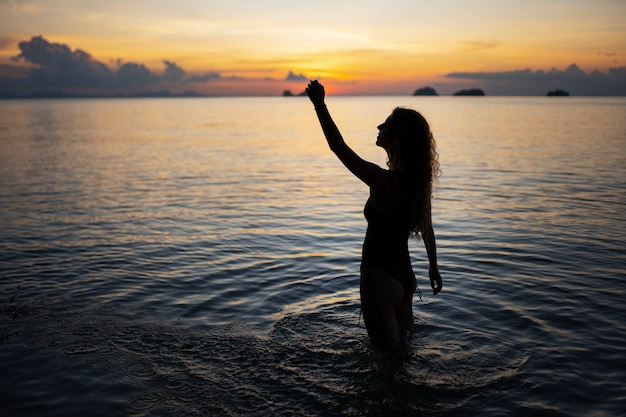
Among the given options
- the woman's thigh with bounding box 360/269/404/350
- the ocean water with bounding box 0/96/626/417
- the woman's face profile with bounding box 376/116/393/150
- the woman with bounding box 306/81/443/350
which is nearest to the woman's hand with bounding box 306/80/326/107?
the woman with bounding box 306/81/443/350

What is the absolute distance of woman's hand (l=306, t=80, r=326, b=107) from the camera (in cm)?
478

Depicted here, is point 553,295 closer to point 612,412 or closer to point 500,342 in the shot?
point 500,342

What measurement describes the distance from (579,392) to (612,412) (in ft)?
1.58

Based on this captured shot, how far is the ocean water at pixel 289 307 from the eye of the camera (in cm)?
580

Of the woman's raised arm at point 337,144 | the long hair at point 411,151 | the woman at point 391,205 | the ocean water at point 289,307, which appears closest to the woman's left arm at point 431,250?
the woman at point 391,205

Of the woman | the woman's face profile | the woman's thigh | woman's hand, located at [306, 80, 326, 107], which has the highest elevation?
woman's hand, located at [306, 80, 326, 107]

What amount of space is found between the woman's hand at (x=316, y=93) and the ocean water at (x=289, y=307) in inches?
129

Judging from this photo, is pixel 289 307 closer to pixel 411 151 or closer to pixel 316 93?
pixel 411 151

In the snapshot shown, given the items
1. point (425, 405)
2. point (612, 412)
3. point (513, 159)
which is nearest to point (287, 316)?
point (425, 405)

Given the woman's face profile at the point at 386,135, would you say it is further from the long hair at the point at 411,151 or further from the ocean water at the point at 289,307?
the ocean water at the point at 289,307

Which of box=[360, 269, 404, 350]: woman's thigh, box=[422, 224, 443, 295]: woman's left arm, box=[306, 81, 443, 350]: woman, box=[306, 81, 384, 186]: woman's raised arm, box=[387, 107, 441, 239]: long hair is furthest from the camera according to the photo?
box=[422, 224, 443, 295]: woman's left arm

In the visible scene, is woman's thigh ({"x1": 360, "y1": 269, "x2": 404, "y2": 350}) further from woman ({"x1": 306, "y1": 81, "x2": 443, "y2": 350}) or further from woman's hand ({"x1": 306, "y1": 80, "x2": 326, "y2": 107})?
woman's hand ({"x1": 306, "y1": 80, "x2": 326, "y2": 107})

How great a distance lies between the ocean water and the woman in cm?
103

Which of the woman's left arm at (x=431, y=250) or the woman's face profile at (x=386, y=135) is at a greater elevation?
the woman's face profile at (x=386, y=135)
